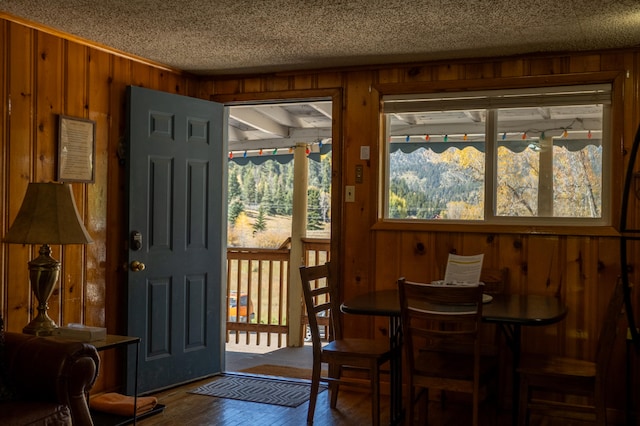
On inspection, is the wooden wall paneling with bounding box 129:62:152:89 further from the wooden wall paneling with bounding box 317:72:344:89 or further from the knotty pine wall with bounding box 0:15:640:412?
the wooden wall paneling with bounding box 317:72:344:89

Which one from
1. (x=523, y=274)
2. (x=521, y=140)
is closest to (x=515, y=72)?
(x=521, y=140)

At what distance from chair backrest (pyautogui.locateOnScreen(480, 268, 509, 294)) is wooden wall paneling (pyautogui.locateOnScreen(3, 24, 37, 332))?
2621mm

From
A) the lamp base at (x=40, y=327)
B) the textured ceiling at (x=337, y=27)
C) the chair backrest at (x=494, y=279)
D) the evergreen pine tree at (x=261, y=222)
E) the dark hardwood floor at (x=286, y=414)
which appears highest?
the textured ceiling at (x=337, y=27)

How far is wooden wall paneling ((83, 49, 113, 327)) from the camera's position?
400 centimetres

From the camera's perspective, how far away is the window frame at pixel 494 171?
3.88m

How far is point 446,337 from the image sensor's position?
10.1 ft

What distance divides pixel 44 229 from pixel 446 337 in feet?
6.33

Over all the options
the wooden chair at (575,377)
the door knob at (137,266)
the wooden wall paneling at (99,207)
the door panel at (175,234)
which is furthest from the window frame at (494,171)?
the wooden wall paneling at (99,207)

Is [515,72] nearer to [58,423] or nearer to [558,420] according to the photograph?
[558,420]

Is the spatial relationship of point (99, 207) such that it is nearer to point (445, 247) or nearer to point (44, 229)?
point (44, 229)

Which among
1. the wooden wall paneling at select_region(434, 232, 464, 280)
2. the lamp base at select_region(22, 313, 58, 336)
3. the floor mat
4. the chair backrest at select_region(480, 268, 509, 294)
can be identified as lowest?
the floor mat

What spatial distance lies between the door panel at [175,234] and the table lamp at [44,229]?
0.99 m

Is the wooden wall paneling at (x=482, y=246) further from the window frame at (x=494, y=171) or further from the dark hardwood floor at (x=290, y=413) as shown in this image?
the dark hardwood floor at (x=290, y=413)

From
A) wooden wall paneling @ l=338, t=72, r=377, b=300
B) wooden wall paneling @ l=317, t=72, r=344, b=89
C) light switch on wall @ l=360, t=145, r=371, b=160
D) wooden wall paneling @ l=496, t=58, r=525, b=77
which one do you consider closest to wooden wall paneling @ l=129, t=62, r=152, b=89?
wooden wall paneling @ l=317, t=72, r=344, b=89
